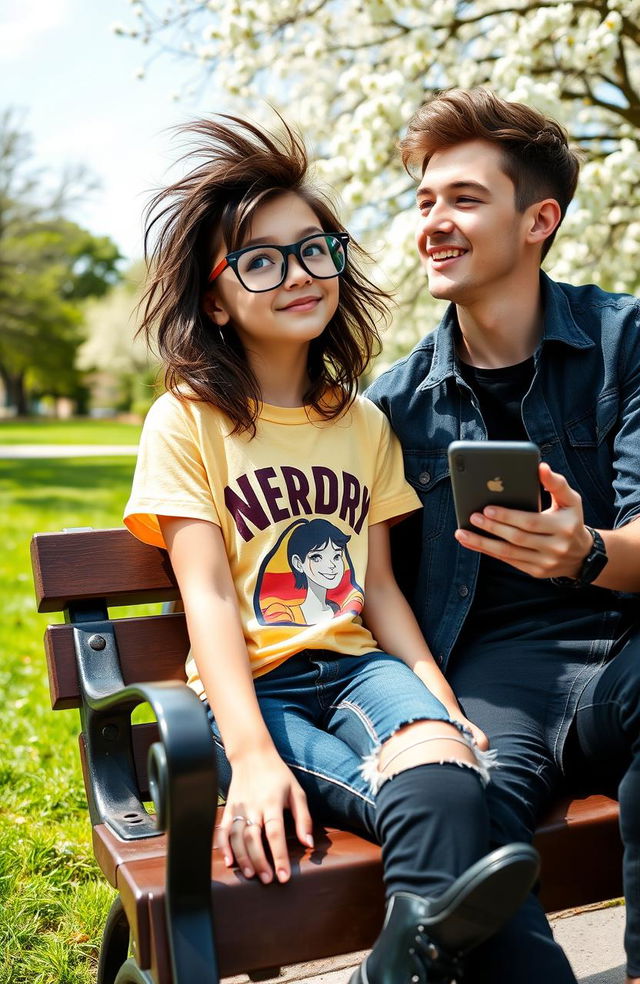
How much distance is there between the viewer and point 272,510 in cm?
235

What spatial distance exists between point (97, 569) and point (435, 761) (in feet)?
3.26

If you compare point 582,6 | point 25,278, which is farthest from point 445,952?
point 25,278

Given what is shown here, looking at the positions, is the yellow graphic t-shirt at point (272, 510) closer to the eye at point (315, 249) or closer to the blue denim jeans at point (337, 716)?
the blue denim jeans at point (337, 716)

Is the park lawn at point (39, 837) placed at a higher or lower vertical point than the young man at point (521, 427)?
lower

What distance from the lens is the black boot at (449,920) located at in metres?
1.56

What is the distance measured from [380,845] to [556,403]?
1.21 m

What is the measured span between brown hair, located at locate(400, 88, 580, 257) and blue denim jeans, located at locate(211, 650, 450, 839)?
1.26 meters

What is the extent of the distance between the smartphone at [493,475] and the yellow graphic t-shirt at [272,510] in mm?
404

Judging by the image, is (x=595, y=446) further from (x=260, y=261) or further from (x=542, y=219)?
(x=260, y=261)

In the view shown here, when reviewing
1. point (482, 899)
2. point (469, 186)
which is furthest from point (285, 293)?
point (482, 899)

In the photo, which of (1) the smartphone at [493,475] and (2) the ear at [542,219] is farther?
(2) the ear at [542,219]

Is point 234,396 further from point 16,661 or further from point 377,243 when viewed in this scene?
point 377,243

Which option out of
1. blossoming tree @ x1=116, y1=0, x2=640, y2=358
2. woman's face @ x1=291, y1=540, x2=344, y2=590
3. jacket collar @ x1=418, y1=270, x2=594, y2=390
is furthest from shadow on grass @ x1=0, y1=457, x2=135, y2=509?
woman's face @ x1=291, y1=540, x2=344, y2=590

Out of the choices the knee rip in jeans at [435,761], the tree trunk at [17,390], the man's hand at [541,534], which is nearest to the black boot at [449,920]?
the knee rip in jeans at [435,761]
